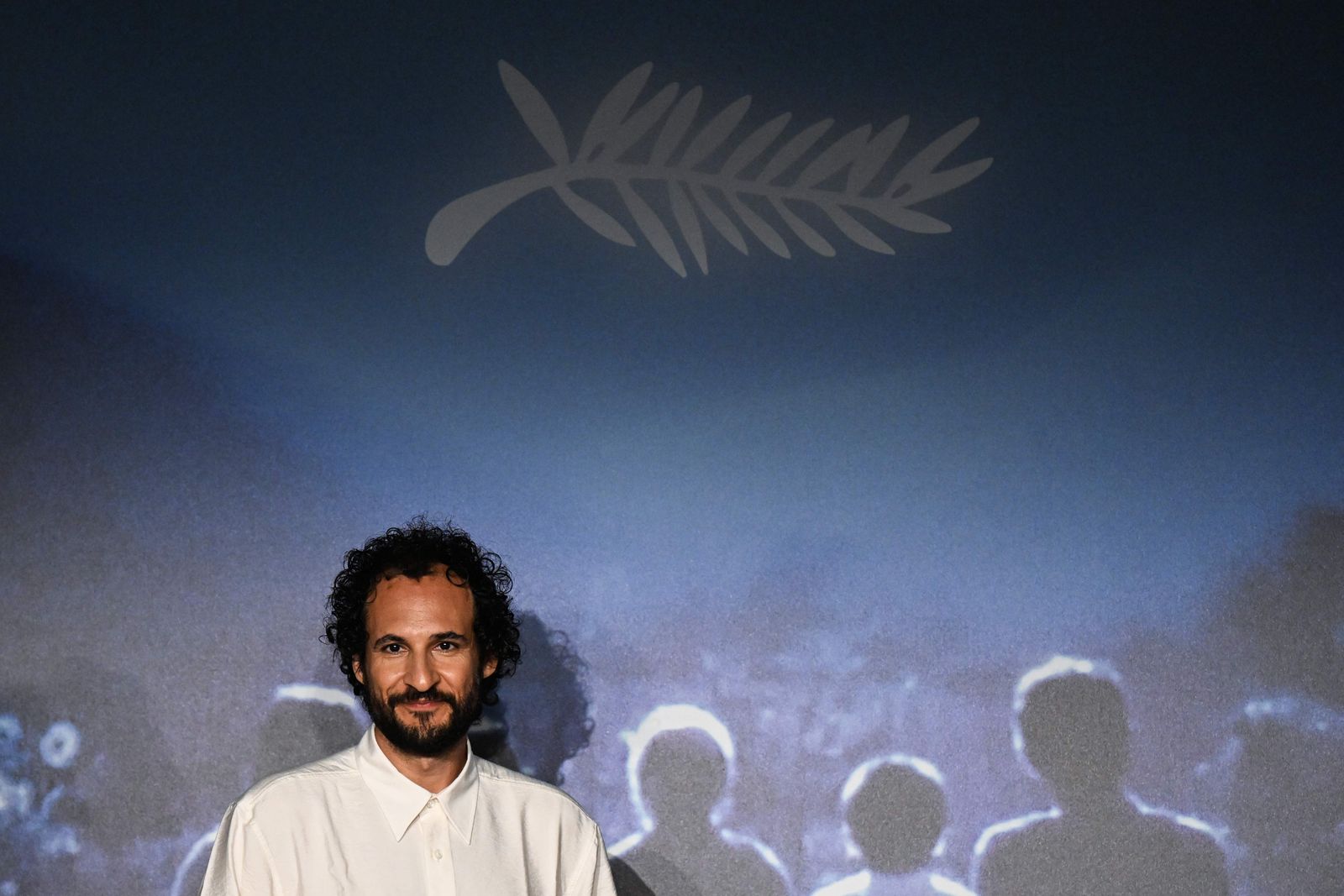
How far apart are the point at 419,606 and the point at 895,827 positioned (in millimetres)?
995

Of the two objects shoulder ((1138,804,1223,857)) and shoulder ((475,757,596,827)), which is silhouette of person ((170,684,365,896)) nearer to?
shoulder ((475,757,596,827))

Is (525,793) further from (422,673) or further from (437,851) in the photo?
(422,673)

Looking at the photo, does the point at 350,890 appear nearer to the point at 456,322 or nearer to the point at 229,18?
the point at 456,322

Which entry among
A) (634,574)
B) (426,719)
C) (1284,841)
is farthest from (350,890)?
(1284,841)

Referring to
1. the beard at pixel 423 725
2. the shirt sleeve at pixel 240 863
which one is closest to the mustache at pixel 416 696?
the beard at pixel 423 725

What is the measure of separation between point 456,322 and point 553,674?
70 cm

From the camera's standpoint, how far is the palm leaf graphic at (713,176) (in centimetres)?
281

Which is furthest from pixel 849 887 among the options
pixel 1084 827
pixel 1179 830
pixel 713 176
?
pixel 713 176

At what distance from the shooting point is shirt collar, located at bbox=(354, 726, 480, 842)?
229 centimetres

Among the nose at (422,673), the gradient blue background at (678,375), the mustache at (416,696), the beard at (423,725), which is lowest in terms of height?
the beard at (423,725)

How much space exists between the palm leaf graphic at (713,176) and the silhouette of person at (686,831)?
0.93m

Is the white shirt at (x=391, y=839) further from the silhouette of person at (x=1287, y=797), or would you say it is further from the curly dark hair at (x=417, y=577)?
the silhouette of person at (x=1287, y=797)

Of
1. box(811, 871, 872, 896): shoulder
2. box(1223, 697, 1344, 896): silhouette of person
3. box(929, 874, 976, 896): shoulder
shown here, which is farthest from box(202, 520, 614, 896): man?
box(1223, 697, 1344, 896): silhouette of person

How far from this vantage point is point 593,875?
243 centimetres
